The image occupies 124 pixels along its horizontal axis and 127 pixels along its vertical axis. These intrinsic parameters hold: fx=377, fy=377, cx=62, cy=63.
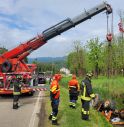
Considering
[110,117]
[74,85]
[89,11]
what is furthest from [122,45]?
[110,117]

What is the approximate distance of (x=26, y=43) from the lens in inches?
1053

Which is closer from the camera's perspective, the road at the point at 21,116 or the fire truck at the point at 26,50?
the road at the point at 21,116

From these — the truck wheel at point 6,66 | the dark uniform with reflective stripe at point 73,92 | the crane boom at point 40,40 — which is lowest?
the dark uniform with reflective stripe at point 73,92

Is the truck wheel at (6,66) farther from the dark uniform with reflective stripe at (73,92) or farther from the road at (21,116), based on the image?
the dark uniform with reflective stripe at (73,92)

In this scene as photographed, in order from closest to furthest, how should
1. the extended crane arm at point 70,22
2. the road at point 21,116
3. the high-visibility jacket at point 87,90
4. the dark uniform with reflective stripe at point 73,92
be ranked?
the road at point 21,116
the high-visibility jacket at point 87,90
the dark uniform with reflective stripe at point 73,92
the extended crane arm at point 70,22

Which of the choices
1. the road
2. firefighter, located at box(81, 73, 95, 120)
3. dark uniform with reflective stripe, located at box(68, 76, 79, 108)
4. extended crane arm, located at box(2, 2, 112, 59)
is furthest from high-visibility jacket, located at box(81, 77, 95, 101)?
extended crane arm, located at box(2, 2, 112, 59)

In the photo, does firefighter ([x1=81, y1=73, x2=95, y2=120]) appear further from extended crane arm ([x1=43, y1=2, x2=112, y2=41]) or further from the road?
extended crane arm ([x1=43, y1=2, x2=112, y2=41])

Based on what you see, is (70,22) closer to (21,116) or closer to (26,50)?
(26,50)

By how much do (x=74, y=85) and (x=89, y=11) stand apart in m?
7.77

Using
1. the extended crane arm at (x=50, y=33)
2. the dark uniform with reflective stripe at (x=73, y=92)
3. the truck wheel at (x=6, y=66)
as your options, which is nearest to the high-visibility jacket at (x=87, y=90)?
the dark uniform with reflective stripe at (x=73, y=92)

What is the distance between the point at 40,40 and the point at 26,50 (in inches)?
52.0

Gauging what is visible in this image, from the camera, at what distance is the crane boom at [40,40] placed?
2498 cm

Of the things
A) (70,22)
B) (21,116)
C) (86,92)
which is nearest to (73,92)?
(21,116)

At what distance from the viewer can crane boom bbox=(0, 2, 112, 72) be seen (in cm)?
2498
